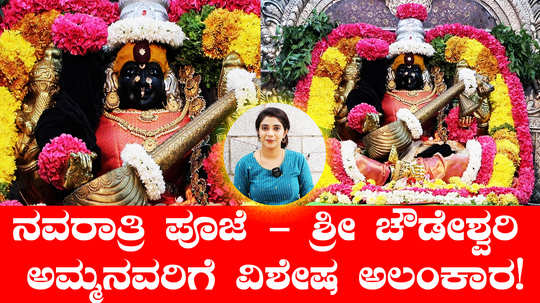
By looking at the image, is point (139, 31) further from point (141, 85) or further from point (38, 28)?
point (38, 28)

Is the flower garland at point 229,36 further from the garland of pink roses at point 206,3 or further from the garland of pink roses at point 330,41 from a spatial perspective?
the garland of pink roses at point 330,41

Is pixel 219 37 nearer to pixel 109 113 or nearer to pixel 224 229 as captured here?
pixel 109 113

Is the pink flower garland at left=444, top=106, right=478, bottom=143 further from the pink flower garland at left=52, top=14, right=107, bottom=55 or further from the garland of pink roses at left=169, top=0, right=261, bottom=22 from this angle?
the pink flower garland at left=52, top=14, right=107, bottom=55

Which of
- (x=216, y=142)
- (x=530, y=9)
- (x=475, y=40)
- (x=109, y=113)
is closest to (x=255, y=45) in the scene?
(x=216, y=142)

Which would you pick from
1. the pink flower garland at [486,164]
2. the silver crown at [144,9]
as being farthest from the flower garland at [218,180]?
the pink flower garland at [486,164]

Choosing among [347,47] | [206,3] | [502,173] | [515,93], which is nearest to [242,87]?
[206,3]

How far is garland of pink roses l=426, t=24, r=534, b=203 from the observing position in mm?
Answer: 7043

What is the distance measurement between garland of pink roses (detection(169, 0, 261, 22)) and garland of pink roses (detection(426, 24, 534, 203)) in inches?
107

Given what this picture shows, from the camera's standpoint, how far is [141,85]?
18.1 feet

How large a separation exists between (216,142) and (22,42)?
6.47 feet

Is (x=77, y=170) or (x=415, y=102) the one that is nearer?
(x=77, y=170)

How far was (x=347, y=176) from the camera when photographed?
678cm

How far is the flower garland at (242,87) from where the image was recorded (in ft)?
18.0

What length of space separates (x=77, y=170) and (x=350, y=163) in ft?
10.2
